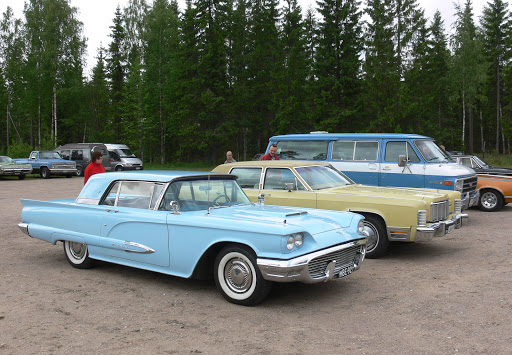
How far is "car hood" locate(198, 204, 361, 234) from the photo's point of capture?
497cm

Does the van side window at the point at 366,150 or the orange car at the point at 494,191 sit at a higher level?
the van side window at the point at 366,150

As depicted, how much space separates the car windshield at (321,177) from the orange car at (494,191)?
6.78 m

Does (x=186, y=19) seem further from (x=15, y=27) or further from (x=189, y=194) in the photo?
(x=189, y=194)

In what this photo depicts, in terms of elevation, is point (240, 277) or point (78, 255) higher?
point (240, 277)

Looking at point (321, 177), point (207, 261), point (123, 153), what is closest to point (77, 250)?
point (207, 261)

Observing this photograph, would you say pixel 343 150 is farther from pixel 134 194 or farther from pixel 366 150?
pixel 134 194

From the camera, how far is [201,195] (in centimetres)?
593

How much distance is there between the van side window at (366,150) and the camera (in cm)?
1095

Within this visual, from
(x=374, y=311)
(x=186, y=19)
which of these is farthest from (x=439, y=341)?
(x=186, y=19)

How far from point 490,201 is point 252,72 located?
33.9 m

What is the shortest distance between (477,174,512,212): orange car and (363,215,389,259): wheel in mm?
7513

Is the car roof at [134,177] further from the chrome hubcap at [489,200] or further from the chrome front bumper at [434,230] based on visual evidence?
the chrome hubcap at [489,200]

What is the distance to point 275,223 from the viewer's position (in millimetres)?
4922

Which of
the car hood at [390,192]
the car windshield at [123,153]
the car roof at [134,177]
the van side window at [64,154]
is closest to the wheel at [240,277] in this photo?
the car roof at [134,177]
